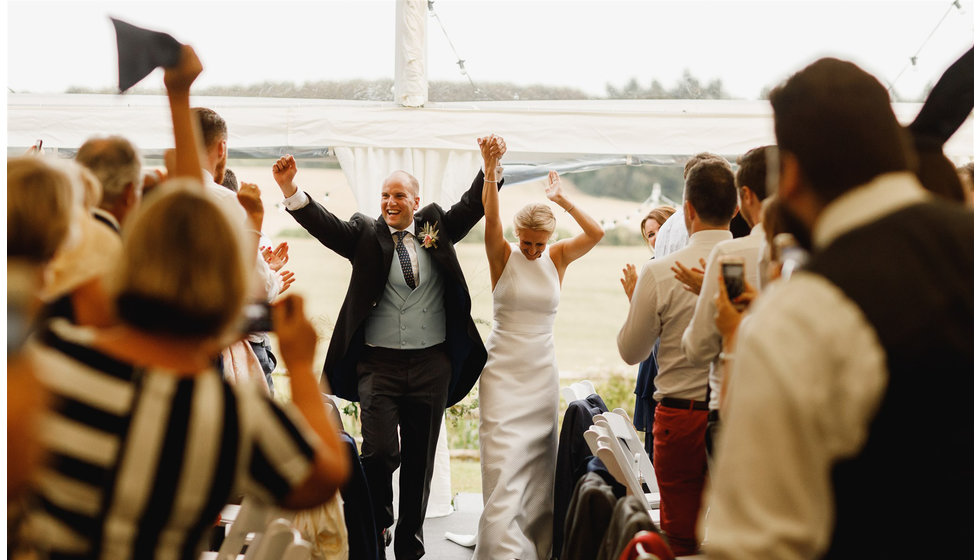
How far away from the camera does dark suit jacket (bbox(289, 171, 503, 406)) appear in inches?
169

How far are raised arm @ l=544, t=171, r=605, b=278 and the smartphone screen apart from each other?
2.38 metres

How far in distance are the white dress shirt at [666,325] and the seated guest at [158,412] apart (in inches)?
78.1

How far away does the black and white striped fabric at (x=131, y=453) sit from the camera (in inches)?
49.8

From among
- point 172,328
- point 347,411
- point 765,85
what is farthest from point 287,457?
point 765,85

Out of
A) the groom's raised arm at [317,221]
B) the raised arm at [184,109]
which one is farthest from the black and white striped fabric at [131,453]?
the groom's raised arm at [317,221]

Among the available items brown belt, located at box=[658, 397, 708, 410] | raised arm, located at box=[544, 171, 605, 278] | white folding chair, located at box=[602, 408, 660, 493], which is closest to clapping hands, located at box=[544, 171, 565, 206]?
raised arm, located at box=[544, 171, 605, 278]

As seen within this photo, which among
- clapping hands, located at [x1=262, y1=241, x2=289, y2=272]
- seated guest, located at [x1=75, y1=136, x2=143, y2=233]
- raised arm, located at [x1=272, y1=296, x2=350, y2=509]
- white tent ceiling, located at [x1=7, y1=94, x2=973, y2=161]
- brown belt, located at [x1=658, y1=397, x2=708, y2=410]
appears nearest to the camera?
raised arm, located at [x1=272, y1=296, x2=350, y2=509]

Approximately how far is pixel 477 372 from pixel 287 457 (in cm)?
314

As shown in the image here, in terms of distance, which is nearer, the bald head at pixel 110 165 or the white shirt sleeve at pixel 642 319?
the bald head at pixel 110 165

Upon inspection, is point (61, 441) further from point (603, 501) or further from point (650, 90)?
point (650, 90)

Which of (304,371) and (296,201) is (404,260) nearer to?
(296,201)

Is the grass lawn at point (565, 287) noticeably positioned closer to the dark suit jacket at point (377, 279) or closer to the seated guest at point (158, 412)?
the dark suit jacket at point (377, 279)

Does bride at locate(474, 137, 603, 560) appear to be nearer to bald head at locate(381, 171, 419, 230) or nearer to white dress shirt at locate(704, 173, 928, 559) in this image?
bald head at locate(381, 171, 419, 230)

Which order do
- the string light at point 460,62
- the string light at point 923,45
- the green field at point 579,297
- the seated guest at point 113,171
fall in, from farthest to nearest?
the green field at point 579,297 → the string light at point 460,62 → the string light at point 923,45 → the seated guest at point 113,171
